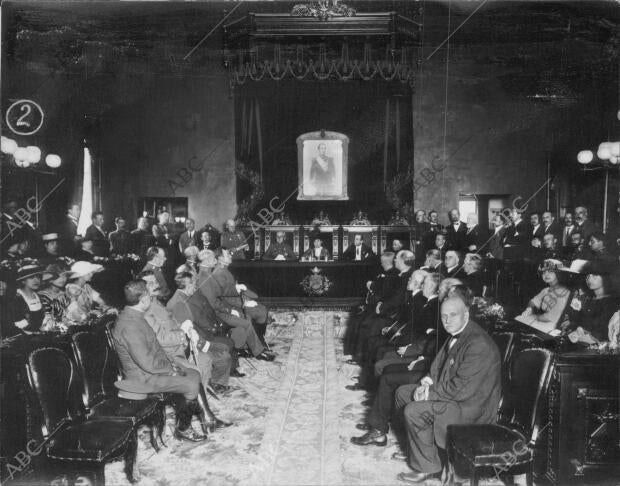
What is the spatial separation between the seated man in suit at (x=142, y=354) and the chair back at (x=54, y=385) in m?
0.41

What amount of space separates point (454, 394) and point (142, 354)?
233cm

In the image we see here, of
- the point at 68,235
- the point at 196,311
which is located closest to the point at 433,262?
the point at 196,311

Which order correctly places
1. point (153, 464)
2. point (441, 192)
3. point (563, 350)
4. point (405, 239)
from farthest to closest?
point (441, 192)
point (405, 239)
point (153, 464)
point (563, 350)

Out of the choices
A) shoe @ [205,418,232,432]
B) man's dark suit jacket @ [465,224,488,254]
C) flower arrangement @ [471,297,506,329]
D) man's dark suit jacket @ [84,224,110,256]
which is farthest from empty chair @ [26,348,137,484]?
man's dark suit jacket @ [465,224,488,254]

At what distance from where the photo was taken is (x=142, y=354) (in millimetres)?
3814

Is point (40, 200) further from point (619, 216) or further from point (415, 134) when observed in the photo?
point (619, 216)

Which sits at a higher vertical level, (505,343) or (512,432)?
(505,343)

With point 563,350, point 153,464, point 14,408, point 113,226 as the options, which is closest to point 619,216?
point 563,350

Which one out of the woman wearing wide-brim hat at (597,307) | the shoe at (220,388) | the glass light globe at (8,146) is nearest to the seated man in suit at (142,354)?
the shoe at (220,388)

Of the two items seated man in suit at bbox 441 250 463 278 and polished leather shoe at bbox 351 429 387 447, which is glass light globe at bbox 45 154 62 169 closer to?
seated man in suit at bbox 441 250 463 278

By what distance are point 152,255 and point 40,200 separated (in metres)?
5.89

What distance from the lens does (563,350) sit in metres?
3.30

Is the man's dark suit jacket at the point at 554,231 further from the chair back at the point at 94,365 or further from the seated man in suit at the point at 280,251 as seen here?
the chair back at the point at 94,365

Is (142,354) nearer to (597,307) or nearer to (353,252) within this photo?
(597,307)
